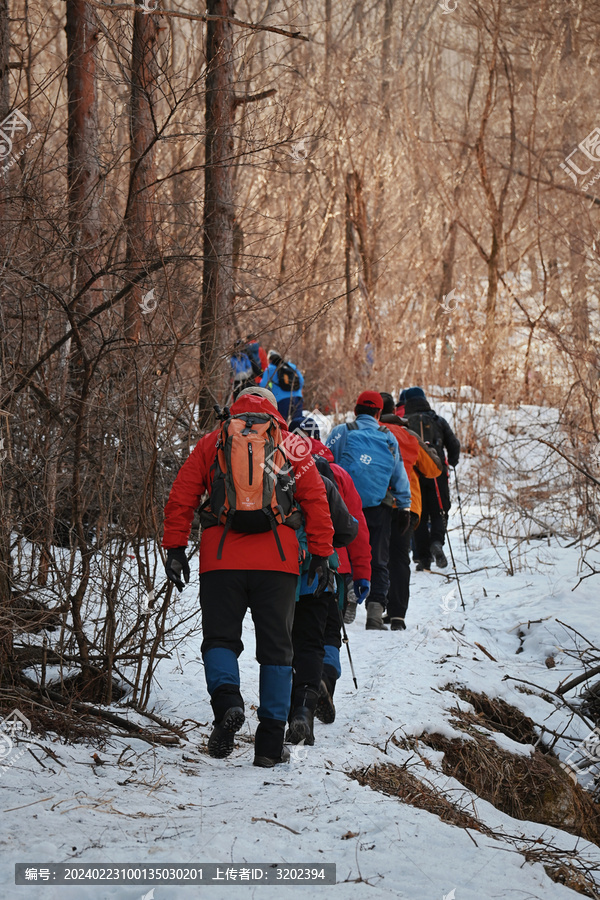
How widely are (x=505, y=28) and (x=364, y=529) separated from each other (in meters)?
15.3

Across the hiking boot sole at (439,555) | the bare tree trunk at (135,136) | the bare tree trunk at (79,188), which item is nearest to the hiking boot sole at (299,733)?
the bare tree trunk at (79,188)

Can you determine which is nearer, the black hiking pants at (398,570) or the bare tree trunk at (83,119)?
the bare tree trunk at (83,119)

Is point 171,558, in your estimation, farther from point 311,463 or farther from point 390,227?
point 390,227

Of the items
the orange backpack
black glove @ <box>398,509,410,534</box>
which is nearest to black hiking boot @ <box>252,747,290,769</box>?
the orange backpack

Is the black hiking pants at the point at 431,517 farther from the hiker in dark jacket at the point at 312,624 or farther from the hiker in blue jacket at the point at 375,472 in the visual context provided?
the hiker in dark jacket at the point at 312,624

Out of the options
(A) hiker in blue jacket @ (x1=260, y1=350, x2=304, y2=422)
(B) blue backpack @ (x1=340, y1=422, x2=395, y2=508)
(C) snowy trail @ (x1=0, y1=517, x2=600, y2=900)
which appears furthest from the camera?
(A) hiker in blue jacket @ (x1=260, y1=350, x2=304, y2=422)

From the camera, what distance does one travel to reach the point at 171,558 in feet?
13.2

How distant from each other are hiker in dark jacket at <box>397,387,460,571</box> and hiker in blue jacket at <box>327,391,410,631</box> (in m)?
2.11

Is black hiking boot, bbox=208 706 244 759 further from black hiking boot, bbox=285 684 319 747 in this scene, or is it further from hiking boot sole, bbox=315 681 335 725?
hiking boot sole, bbox=315 681 335 725

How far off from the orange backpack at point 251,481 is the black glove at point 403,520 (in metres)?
3.29

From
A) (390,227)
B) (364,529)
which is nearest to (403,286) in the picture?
(390,227)

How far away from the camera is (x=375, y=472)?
6.91 meters

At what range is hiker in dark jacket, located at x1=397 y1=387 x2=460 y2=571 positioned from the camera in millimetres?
9344

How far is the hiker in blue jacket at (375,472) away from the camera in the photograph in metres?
6.90
